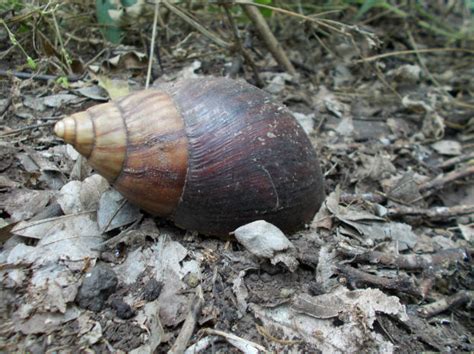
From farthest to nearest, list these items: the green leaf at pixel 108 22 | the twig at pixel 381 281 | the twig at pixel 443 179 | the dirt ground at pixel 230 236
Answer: the green leaf at pixel 108 22, the twig at pixel 443 179, the twig at pixel 381 281, the dirt ground at pixel 230 236

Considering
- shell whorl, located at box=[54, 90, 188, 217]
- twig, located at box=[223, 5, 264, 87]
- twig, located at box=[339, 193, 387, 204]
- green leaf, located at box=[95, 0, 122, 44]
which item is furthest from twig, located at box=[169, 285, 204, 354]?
green leaf, located at box=[95, 0, 122, 44]

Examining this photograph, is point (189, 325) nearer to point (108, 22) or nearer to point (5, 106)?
point (5, 106)

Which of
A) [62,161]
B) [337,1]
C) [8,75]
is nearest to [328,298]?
[62,161]

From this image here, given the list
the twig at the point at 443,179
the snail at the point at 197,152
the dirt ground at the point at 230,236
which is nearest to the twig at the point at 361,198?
the dirt ground at the point at 230,236

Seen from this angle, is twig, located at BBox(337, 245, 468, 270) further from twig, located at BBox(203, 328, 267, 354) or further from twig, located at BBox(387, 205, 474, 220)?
twig, located at BBox(203, 328, 267, 354)

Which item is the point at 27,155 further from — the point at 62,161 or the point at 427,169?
the point at 427,169

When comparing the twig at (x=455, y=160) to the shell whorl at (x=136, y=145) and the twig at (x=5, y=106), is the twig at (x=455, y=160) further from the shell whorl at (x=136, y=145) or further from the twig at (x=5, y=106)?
the twig at (x=5, y=106)
